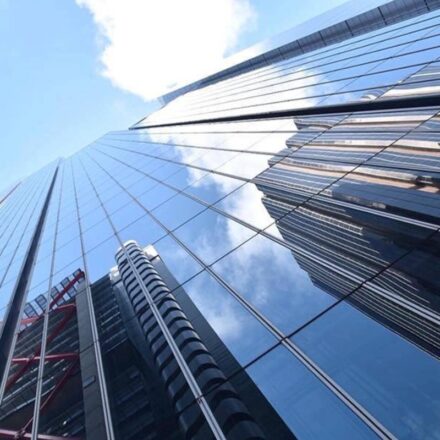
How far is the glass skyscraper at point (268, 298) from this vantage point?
584 cm

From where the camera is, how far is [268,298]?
8.03m

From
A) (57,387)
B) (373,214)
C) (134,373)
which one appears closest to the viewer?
(373,214)

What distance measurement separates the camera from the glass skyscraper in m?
5.84

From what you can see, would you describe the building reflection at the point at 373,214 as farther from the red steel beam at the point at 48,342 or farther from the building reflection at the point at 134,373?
the red steel beam at the point at 48,342

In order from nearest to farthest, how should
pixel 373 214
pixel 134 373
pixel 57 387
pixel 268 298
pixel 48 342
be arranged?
1. pixel 268 298
2. pixel 373 214
3. pixel 134 373
4. pixel 57 387
5. pixel 48 342

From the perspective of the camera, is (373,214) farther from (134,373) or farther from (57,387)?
(57,387)

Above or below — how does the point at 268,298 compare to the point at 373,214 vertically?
below

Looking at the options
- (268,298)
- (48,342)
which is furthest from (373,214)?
(48,342)

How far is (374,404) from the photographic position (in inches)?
206

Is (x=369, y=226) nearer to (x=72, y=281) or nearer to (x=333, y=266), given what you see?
(x=333, y=266)

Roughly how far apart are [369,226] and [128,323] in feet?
18.7

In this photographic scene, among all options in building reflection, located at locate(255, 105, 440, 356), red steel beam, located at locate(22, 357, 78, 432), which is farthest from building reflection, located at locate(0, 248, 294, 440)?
building reflection, located at locate(255, 105, 440, 356)

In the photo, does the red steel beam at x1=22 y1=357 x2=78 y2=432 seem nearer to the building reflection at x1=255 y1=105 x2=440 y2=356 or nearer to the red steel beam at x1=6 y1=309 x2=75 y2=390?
the red steel beam at x1=6 y1=309 x2=75 y2=390

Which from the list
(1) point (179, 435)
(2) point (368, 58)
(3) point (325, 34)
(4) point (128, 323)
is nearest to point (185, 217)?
(4) point (128, 323)
